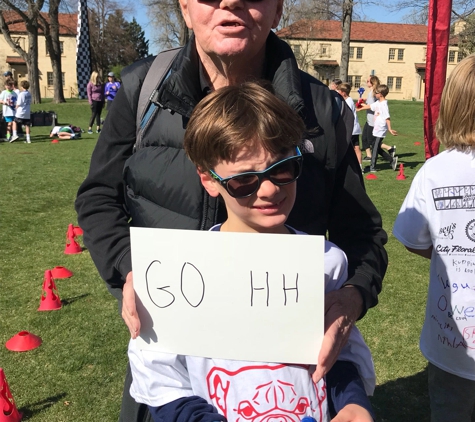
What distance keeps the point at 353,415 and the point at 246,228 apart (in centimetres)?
61

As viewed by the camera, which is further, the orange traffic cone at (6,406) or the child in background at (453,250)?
the orange traffic cone at (6,406)

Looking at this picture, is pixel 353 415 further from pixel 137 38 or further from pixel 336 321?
pixel 137 38

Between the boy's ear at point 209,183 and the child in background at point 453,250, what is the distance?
4.06 ft

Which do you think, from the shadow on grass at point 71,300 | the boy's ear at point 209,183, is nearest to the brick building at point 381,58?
the shadow on grass at point 71,300

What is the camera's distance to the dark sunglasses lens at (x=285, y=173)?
1.51 meters

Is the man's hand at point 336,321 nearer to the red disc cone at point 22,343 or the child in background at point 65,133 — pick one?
the red disc cone at point 22,343

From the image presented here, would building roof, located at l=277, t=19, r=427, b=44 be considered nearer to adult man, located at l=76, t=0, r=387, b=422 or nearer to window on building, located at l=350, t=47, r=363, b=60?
window on building, located at l=350, t=47, r=363, b=60

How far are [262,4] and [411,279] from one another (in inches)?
183

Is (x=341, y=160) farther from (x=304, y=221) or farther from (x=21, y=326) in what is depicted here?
(x=21, y=326)

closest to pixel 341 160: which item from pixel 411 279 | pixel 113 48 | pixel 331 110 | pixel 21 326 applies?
pixel 331 110

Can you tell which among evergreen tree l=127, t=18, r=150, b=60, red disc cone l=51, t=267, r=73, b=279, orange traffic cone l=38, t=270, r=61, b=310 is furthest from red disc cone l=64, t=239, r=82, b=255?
evergreen tree l=127, t=18, r=150, b=60

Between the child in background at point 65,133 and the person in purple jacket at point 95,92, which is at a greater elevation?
the person in purple jacket at point 95,92

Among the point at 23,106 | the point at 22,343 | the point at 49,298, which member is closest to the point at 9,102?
the point at 23,106

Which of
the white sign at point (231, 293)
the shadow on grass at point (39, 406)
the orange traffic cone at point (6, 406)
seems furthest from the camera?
the shadow on grass at point (39, 406)
